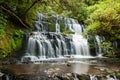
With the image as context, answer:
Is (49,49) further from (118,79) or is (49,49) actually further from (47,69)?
(118,79)

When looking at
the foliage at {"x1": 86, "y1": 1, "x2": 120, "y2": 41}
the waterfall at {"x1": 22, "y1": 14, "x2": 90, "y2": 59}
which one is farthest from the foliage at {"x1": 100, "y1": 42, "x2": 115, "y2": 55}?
the waterfall at {"x1": 22, "y1": 14, "x2": 90, "y2": 59}

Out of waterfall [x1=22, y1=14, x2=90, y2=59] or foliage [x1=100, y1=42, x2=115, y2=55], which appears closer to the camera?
waterfall [x1=22, y1=14, x2=90, y2=59]

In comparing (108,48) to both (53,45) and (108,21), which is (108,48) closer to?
(108,21)

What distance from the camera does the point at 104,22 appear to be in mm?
13789

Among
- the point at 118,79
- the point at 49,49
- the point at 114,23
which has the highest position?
the point at 114,23

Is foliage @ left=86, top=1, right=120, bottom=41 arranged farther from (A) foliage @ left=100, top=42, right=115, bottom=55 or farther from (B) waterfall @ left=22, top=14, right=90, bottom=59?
(B) waterfall @ left=22, top=14, right=90, bottom=59

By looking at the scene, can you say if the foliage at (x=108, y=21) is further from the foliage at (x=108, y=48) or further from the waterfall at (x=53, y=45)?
the waterfall at (x=53, y=45)

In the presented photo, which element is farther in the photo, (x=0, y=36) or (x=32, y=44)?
(x=32, y=44)

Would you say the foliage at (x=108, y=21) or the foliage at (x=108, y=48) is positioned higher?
the foliage at (x=108, y=21)

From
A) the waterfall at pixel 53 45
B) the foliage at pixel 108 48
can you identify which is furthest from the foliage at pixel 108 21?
the waterfall at pixel 53 45

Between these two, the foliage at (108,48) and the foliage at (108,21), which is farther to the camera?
the foliage at (108,48)

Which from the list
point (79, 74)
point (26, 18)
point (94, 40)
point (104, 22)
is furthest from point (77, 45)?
point (79, 74)

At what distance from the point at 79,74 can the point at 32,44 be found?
5410 millimetres

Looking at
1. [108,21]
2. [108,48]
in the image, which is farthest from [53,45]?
[108,21]
